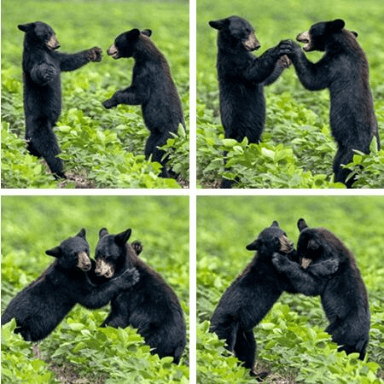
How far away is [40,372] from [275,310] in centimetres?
238

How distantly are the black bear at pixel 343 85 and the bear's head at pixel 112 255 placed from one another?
178 cm

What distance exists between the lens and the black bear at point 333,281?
11352 millimetres

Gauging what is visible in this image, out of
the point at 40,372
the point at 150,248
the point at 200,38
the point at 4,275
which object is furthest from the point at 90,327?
the point at 200,38

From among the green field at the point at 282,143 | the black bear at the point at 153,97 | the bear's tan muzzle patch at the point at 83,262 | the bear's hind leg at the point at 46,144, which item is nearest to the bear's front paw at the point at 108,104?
the black bear at the point at 153,97

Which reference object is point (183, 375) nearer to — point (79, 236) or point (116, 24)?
point (79, 236)

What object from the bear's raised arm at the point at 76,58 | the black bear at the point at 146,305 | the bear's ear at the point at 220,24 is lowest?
the black bear at the point at 146,305

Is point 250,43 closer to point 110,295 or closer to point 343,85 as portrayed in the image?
point 343,85

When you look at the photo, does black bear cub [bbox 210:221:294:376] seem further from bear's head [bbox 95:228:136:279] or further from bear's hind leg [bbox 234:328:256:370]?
bear's head [bbox 95:228:136:279]

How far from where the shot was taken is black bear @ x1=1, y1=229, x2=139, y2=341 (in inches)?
453

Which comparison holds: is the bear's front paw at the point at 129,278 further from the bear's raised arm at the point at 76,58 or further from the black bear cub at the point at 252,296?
the bear's raised arm at the point at 76,58

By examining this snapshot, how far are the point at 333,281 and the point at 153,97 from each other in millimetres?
2170

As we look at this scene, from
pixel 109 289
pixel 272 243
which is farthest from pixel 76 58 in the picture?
pixel 272 243

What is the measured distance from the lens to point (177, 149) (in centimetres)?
1217

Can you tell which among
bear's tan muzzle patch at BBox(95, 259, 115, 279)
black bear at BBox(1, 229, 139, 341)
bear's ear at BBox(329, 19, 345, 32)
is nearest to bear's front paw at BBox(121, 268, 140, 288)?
black bear at BBox(1, 229, 139, 341)
